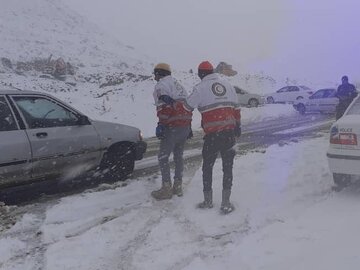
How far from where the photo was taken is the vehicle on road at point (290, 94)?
93.5ft

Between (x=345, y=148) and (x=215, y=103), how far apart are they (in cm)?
180

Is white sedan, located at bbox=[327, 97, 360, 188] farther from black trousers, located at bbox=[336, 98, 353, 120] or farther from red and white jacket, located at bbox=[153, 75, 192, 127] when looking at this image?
black trousers, located at bbox=[336, 98, 353, 120]

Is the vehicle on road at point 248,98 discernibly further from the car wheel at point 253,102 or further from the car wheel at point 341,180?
the car wheel at point 341,180

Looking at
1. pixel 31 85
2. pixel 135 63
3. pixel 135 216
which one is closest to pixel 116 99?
pixel 31 85

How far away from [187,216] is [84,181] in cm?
249

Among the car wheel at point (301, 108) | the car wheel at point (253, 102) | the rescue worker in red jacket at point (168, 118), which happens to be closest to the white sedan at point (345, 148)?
the rescue worker in red jacket at point (168, 118)

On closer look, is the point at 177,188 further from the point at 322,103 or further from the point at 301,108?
the point at 301,108

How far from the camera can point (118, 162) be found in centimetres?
780

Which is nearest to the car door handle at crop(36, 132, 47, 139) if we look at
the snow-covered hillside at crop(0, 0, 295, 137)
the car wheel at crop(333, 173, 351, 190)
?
the car wheel at crop(333, 173, 351, 190)

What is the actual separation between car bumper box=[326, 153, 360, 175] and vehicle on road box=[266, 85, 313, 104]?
2205cm

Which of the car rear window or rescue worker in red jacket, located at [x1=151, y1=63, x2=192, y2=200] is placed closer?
the car rear window

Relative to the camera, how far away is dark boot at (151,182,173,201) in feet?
22.1

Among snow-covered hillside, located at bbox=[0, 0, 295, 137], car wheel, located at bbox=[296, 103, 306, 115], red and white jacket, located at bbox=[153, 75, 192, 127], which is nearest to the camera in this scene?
red and white jacket, located at bbox=[153, 75, 192, 127]

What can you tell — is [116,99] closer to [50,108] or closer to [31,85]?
[31,85]
